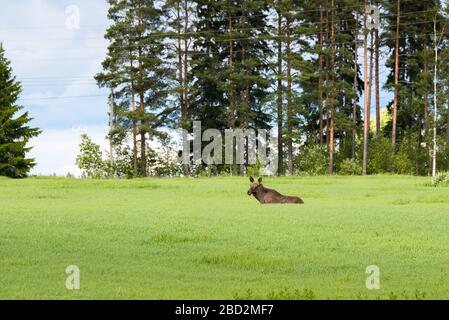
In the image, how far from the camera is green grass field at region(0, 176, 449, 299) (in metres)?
11.2

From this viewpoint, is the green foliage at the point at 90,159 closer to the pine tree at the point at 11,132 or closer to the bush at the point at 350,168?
the pine tree at the point at 11,132

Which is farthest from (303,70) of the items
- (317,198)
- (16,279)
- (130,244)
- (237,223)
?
(16,279)

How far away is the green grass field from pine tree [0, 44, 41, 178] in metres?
36.6

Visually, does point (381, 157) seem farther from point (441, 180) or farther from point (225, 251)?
point (225, 251)

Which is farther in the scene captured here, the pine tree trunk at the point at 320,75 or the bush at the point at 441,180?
the pine tree trunk at the point at 320,75

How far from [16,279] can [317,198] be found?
23158 mm

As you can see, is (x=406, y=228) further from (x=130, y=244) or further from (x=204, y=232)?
(x=130, y=244)

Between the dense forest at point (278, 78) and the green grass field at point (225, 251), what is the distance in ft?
123

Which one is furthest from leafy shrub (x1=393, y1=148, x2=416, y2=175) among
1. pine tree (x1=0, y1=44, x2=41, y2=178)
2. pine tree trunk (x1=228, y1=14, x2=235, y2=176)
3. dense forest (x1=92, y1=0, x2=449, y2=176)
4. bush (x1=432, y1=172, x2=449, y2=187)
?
pine tree (x1=0, y1=44, x2=41, y2=178)

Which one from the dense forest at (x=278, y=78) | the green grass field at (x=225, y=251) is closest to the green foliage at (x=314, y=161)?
the dense forest at (x=278, y=78)

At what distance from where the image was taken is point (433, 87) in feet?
214

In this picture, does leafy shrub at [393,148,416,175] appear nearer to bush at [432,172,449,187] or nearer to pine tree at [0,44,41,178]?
bush at [432,172,449,187]

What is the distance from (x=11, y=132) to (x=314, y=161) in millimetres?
27054

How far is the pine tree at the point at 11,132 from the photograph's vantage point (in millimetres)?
63156
